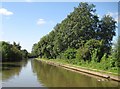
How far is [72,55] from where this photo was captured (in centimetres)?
5856

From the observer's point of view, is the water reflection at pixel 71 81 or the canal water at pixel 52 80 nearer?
the canal water at pixel 52 80

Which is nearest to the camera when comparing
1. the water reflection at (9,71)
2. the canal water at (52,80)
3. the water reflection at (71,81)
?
the canal water at (52,80)

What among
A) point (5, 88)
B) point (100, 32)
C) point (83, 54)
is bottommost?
point (5, 88)

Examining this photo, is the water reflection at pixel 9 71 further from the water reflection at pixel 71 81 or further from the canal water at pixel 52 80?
the water reflection at pixel 71 81

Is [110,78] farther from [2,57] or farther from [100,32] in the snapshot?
[2,57]

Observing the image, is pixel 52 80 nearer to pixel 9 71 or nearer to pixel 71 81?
pixel 71 81

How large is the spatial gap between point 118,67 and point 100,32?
3022 centimetres

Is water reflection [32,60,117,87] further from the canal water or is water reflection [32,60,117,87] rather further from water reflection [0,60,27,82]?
water reflection [0,60,27,82]

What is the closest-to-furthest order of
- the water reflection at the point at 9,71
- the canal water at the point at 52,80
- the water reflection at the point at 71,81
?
the canal water at the point at 52,80
the water reflection at the point at 71,81
the water reflection at the point at 9,71

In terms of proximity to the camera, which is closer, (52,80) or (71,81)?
(71,81)

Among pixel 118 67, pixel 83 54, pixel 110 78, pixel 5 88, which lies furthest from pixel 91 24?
pixel 5 88

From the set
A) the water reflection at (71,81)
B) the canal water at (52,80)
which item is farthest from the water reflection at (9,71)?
the water reflection at (71,81)

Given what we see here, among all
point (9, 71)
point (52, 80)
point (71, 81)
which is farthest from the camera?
point (9, 71)

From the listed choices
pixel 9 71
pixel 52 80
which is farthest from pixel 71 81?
pixel 9 71
